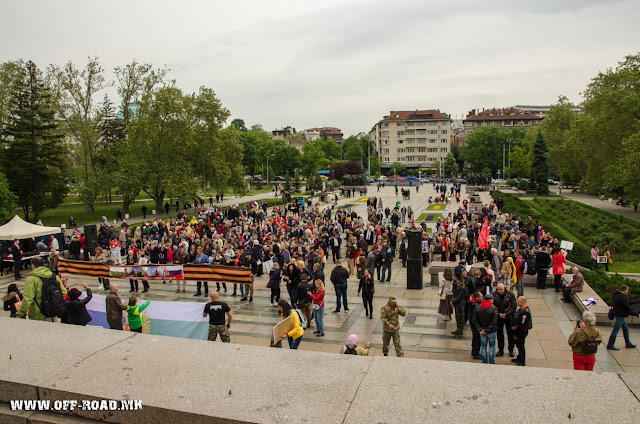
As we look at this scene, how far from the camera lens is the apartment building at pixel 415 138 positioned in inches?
4678

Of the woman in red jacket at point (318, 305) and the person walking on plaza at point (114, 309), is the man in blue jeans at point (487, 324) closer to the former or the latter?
the woman in red jacket at point (318, 305)

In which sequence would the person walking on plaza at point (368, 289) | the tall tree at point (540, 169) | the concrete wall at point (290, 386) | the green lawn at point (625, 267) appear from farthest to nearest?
the tall tree at point (540, 169) → the green lawn at point (625, 267) → the person walking on plaza at point (368, 289) → the concrete wall at point (290, 386)

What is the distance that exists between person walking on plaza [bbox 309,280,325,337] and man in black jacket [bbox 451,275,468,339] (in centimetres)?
318

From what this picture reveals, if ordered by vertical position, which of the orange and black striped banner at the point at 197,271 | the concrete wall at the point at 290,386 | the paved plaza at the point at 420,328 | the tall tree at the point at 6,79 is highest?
the tall tree at the point at 6,79

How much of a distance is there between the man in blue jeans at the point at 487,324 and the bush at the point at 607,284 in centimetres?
634

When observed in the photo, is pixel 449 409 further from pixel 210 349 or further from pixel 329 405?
pixel 210 349

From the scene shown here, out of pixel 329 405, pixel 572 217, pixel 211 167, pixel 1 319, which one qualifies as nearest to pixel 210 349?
pixel 329 405

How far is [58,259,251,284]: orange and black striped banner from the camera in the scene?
14.2 meters

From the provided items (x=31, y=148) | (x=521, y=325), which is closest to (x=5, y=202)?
→ (x=31, y=148)

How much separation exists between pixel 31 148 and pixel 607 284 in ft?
140

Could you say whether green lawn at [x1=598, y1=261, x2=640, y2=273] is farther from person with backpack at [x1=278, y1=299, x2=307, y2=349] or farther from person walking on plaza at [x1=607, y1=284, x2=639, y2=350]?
person with backpack at [x1=278, y1=299, x2=307, y2=349]

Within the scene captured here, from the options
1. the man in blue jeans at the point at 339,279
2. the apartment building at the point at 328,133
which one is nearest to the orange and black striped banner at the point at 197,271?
the man in blue jeans at the point at 339,279

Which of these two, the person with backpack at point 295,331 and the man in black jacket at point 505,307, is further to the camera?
the man in black jacket at point 505,307

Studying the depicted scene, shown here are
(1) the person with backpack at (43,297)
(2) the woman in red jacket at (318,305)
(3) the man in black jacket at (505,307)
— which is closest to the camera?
(1) the person with backpack at (43,297)
